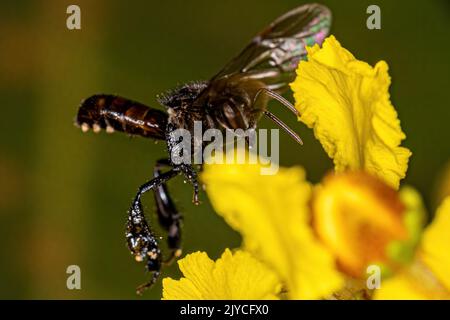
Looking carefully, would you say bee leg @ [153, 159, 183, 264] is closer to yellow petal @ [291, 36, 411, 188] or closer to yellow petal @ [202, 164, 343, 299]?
yellow petal @ [291, 36, 411, 188]

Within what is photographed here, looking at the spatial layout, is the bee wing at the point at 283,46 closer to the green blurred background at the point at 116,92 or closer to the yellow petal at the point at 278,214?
the yellow petal at the point at 278,214

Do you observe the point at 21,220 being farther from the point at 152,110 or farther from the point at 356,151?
the point at 356,151

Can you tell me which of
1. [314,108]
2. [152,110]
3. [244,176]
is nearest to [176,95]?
[152,110]

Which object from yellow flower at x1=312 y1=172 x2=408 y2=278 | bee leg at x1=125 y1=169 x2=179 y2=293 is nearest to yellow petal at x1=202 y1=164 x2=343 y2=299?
yellow flower at x1=312 y1=172 x2=408 y2=278

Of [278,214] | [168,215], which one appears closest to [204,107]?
[168,215]

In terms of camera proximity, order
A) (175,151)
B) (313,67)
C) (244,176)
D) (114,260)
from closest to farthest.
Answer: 1. (244,176)
2. (313,67)
3. (175,151)
4. (114,260)
